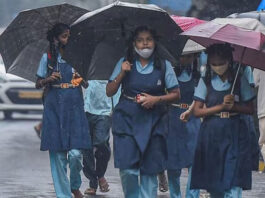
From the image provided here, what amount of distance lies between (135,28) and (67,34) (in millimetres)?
1235

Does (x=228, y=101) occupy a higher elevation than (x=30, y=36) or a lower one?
lower

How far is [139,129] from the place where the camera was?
861 centimetres

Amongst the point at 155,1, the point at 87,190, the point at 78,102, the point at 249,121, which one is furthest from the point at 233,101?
the point at 155,1

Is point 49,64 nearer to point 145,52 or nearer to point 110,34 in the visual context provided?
point 110,34

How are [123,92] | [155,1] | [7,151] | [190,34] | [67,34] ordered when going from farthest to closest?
1. [155,1]
2. [7,151]
3. [67,34]
4. [123,92]
5. [190,34]

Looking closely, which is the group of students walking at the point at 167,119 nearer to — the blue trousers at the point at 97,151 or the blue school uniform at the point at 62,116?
the blue school uniform at the point at 62,116

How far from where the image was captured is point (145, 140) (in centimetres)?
858

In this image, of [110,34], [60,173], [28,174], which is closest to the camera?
[110,34]

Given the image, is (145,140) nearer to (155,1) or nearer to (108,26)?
(108,26)

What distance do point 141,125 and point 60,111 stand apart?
1603mm

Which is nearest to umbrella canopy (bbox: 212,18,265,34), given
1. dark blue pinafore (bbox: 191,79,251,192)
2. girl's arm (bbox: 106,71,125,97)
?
dark blue pinafore (bbox: 191,79,251,192)

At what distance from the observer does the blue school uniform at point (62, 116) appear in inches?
391

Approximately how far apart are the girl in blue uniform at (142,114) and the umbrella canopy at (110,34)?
0.17 m

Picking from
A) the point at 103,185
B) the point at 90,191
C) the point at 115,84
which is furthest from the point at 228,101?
the point at 103,185
